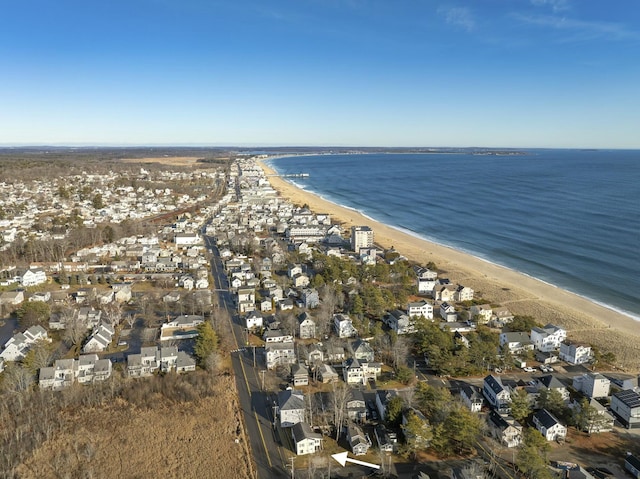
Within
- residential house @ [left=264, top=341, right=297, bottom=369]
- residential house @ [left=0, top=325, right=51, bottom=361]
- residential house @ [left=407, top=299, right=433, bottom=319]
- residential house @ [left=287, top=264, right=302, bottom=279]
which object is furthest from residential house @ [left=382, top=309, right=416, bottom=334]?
residential house @ [left=0, top=325, right=51, bottom=361]

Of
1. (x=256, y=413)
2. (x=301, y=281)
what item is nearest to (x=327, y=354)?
(x=256, y=413)

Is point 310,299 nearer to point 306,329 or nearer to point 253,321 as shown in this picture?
point 306,329

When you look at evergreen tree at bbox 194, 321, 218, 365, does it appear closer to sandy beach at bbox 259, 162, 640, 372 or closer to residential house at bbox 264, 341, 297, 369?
residential house at bbox 264, 341, 297, 369

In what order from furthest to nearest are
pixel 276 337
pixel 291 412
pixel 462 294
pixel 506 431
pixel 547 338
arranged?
pixel 462 294 < pixel 547 338 < pixel 276 337 < pixel 291 412 < pixel 506 431

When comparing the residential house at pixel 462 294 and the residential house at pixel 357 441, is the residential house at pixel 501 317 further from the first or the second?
the residential house at pixel 357 441

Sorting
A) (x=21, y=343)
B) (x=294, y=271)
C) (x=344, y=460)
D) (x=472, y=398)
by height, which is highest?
(x=294, y=271)

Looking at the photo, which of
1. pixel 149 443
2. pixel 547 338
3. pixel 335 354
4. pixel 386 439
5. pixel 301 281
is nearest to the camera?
pixel 386 439

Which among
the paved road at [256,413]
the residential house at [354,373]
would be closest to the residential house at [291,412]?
the paved road at [256,413]
